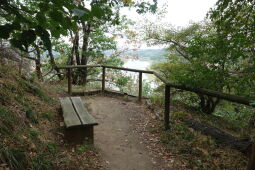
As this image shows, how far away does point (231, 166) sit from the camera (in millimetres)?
3162

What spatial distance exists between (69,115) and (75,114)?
0.37ft

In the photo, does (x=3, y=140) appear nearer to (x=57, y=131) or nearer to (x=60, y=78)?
(x=57, y=131)

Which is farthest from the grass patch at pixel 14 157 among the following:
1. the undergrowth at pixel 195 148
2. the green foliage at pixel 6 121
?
the undergrowth at pixel 195 148

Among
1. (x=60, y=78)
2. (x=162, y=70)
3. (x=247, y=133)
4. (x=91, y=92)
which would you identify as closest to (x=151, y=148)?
(x=247, y=133)

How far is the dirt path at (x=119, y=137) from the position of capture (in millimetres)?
3488

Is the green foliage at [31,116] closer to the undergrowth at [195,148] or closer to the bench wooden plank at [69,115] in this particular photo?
the bench wooden plank at [69,115]

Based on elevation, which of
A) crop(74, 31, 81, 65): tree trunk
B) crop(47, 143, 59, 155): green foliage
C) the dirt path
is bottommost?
the dirt path

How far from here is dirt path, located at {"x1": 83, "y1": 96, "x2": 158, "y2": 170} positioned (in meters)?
3.49

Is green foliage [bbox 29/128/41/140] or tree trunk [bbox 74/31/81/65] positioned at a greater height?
tree trunk [bbox 74/31/81/65]

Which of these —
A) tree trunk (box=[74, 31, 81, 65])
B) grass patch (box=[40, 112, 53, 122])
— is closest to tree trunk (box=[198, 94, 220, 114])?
grass patch (box=[40, 112, 53, 122])

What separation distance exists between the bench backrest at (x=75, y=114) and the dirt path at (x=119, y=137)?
0.58m

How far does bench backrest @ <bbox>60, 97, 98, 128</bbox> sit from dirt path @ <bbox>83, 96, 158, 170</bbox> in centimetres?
58

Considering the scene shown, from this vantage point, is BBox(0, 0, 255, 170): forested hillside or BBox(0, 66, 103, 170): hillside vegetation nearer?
BBox(0, 0, 255, 170): forested hillside

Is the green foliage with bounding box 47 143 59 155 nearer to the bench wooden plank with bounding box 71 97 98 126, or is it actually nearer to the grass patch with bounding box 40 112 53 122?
the bench wooden plank with bounding box 71 97 98 126
